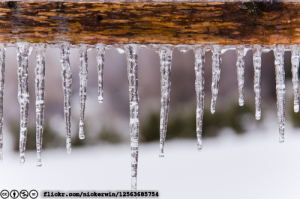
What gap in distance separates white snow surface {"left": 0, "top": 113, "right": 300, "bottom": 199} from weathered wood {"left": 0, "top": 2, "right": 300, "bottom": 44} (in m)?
3.25

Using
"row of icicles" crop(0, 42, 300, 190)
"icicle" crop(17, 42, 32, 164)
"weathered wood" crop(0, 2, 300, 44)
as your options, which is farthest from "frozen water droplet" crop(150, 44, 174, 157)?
"icicle" crop(17, 42, 32, 164)

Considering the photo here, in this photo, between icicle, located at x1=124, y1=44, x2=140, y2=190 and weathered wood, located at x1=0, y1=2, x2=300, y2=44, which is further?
Answer: icicle, located at x1=124, y1=44, x2=140, y2=190

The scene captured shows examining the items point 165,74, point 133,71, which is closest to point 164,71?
point 165,74

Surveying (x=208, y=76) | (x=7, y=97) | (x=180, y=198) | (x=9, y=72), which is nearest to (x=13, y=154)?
(x=7, y=97)

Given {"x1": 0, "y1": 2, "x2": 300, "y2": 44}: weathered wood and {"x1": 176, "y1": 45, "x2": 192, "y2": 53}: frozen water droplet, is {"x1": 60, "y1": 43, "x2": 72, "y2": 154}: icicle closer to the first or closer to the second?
{"x1": 0, "y1": 2, "x2": 300, "y2": 44}: weathered wood

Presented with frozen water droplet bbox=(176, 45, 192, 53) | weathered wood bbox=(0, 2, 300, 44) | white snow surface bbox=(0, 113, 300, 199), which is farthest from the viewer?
white snow surface bbox=(0, 113, 300, 199)

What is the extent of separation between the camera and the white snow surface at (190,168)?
3.89 metres

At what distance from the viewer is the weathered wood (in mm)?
660

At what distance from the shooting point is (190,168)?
4.21m

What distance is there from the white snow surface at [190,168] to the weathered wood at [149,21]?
10.7 feet

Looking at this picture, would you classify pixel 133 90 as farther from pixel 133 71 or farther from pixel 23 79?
pixel 23 79

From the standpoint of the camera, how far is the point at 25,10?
0.66 metres

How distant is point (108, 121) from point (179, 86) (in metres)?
1.35

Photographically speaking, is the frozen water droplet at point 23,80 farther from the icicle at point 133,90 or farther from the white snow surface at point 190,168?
the white snow surface at point 190,168
